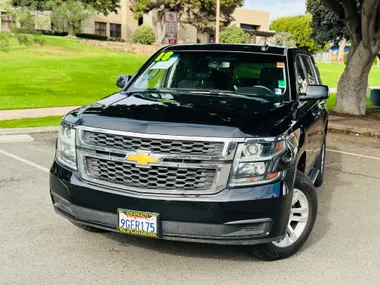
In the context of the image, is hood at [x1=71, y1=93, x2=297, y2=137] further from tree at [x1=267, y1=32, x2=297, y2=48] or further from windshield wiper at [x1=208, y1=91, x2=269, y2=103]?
tree at [x1=267, y1=32, x2=297, y2=48]

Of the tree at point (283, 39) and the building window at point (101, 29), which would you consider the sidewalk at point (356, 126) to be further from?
the building window at point (101, 29)

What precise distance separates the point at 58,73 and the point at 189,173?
949 inches

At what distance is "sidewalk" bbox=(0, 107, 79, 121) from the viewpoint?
41.2 feet

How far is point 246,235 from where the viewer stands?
3580 millimetres

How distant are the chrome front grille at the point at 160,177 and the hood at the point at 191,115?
11.2 inches

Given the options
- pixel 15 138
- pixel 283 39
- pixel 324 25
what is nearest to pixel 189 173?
pixel 15 138

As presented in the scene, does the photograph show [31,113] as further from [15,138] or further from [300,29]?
[300,29]

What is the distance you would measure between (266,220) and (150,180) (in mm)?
936

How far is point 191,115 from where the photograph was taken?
381 centimetres

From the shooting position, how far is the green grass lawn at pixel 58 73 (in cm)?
1698

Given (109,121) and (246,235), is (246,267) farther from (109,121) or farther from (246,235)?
(109,121)

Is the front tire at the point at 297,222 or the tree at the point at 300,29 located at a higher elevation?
the tree at the point at 300,29

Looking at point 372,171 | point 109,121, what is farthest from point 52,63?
Result: point 109,121

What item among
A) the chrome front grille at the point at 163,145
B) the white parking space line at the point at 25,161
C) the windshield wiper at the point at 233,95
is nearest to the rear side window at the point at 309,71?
the windshield wiper at the point at 233,95
